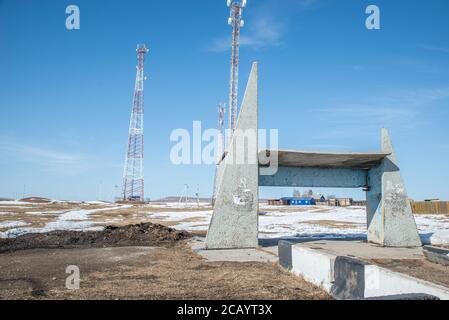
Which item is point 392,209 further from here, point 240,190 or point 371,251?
point 240,190

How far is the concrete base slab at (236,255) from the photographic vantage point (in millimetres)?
9852

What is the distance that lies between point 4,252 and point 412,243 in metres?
13.8

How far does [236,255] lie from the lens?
10.7 metres

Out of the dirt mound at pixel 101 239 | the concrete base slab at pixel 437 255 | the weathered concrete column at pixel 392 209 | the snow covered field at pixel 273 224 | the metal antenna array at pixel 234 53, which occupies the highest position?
the metal antenna array at pixel 234 53

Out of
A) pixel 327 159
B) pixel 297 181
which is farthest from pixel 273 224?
pixel 327 159

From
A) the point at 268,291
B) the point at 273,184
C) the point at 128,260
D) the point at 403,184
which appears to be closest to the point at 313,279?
the point at 268,291

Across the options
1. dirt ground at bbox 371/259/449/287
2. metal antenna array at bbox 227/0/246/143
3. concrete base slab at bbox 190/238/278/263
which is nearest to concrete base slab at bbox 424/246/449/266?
dirt ground at bbox 371/259/449/287

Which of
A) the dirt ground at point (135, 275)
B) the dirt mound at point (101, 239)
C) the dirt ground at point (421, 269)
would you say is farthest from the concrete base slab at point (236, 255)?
the dirt mound at point (101, 239)

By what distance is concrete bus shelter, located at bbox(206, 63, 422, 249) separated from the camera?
12.1m

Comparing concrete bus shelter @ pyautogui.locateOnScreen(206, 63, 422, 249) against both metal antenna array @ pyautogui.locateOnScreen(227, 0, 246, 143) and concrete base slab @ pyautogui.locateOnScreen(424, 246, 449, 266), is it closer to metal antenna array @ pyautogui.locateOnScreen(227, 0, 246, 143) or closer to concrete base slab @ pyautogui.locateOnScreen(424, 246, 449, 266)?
concrete base slab @ pyautogui.locateOnScreen(424, 246, 449, 266)

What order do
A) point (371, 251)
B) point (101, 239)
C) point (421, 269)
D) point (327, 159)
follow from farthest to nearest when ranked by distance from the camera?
point (101, 239)
point (327, 159)
point (371, 251)
point (421, 269)

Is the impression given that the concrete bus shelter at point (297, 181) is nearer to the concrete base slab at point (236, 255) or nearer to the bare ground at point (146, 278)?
the concrete base slab at point (236, 255)

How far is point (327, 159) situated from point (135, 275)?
24.5 feet

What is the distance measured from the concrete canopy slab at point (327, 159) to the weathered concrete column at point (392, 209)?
452 mm
